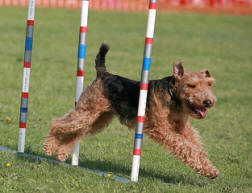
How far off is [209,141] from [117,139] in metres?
1.53

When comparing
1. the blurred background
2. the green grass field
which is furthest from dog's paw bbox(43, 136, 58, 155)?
the blurred background

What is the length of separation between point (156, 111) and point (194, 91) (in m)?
0.52

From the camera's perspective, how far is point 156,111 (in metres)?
5.95

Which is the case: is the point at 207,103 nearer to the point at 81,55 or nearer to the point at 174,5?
the point at 81,55

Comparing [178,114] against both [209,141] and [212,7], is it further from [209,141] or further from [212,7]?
[212,7]

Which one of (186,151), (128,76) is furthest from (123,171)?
(128,76)

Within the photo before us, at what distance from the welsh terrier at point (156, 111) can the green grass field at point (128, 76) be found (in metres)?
0.36

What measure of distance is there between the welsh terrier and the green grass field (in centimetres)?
36

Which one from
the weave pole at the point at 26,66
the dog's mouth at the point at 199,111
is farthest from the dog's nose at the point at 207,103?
the weave pole at the point at 26,66

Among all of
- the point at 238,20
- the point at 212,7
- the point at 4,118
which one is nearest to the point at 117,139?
the point at 4,118

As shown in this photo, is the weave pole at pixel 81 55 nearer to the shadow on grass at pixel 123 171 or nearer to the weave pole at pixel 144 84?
the shadow on grass at pixel 123 171

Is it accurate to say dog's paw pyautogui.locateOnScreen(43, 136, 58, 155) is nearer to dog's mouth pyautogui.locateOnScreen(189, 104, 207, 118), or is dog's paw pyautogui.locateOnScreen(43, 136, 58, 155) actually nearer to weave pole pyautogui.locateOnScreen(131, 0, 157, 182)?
weave pole pyautogui.locateOnScreen(131, 0, 157, 182)

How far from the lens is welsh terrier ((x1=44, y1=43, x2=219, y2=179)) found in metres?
5.65

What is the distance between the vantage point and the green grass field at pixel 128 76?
588 cm
